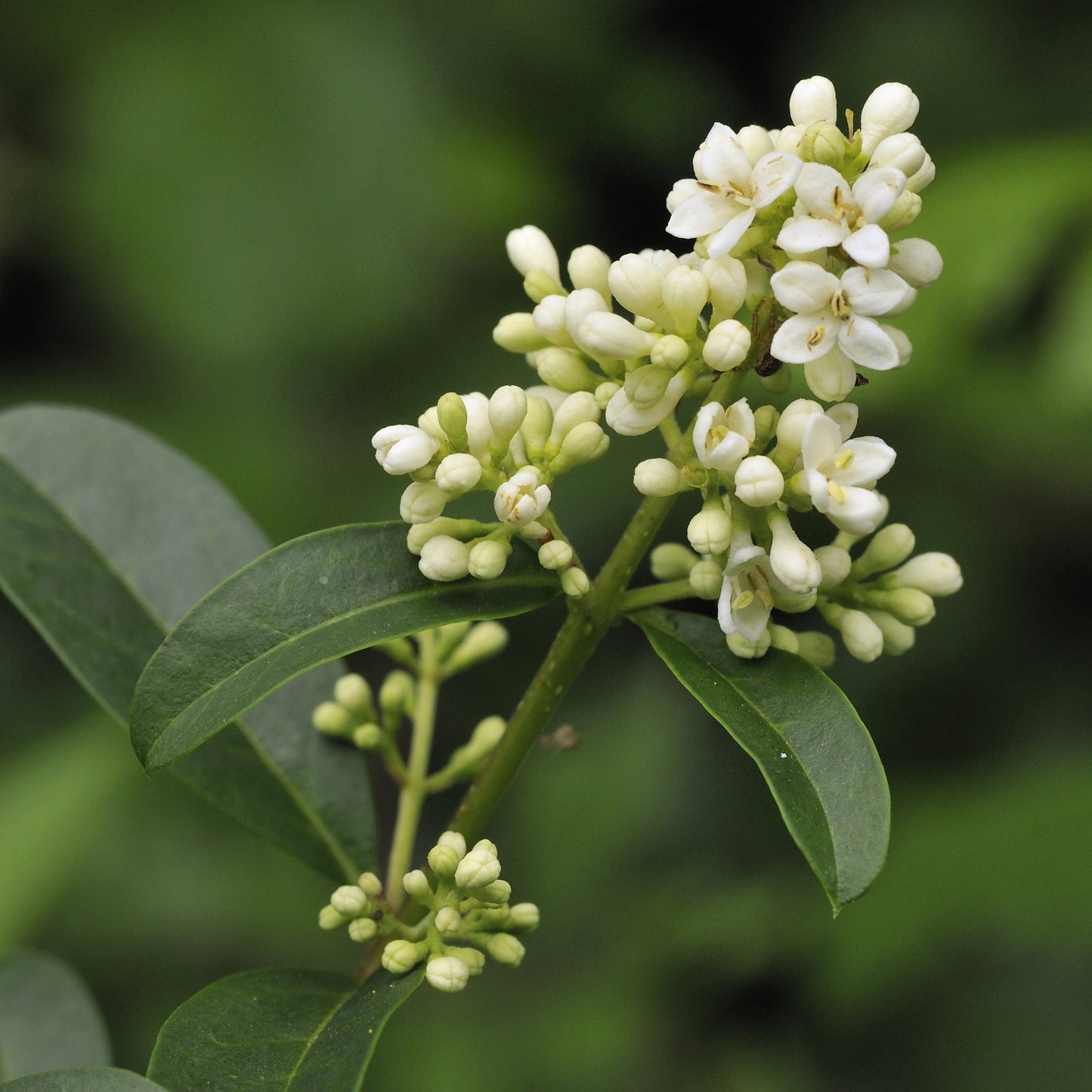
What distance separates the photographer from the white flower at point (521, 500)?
7.02 ft

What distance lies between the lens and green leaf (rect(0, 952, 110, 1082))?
305 centimetres

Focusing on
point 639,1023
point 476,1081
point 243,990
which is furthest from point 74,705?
point 243,990

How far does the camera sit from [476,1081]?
4602 mm

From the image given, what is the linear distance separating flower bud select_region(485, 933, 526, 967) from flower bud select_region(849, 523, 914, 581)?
0.98 meters

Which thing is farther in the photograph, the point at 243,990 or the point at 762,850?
the point at 762,850

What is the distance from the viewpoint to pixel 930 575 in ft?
8.14

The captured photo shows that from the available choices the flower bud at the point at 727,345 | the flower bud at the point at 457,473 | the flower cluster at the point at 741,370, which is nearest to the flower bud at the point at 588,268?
the flower cluster at the point at 741,370

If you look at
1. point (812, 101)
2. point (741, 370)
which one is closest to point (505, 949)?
point (741, 370)

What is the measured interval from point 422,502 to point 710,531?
51 cm

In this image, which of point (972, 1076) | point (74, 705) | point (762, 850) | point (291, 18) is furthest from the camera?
point (291, 18)

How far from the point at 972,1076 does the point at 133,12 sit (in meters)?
5.91

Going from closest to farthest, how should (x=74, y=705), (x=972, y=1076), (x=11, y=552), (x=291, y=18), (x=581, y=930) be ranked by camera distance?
(x=11, y=552)
(x=972, y=1076)
(x=581, y=930)
(x=74, y=705)
(x=291, y=18)

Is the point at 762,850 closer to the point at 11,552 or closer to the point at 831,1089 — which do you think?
the point at 831,1089

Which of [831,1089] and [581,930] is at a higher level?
[581,930]
